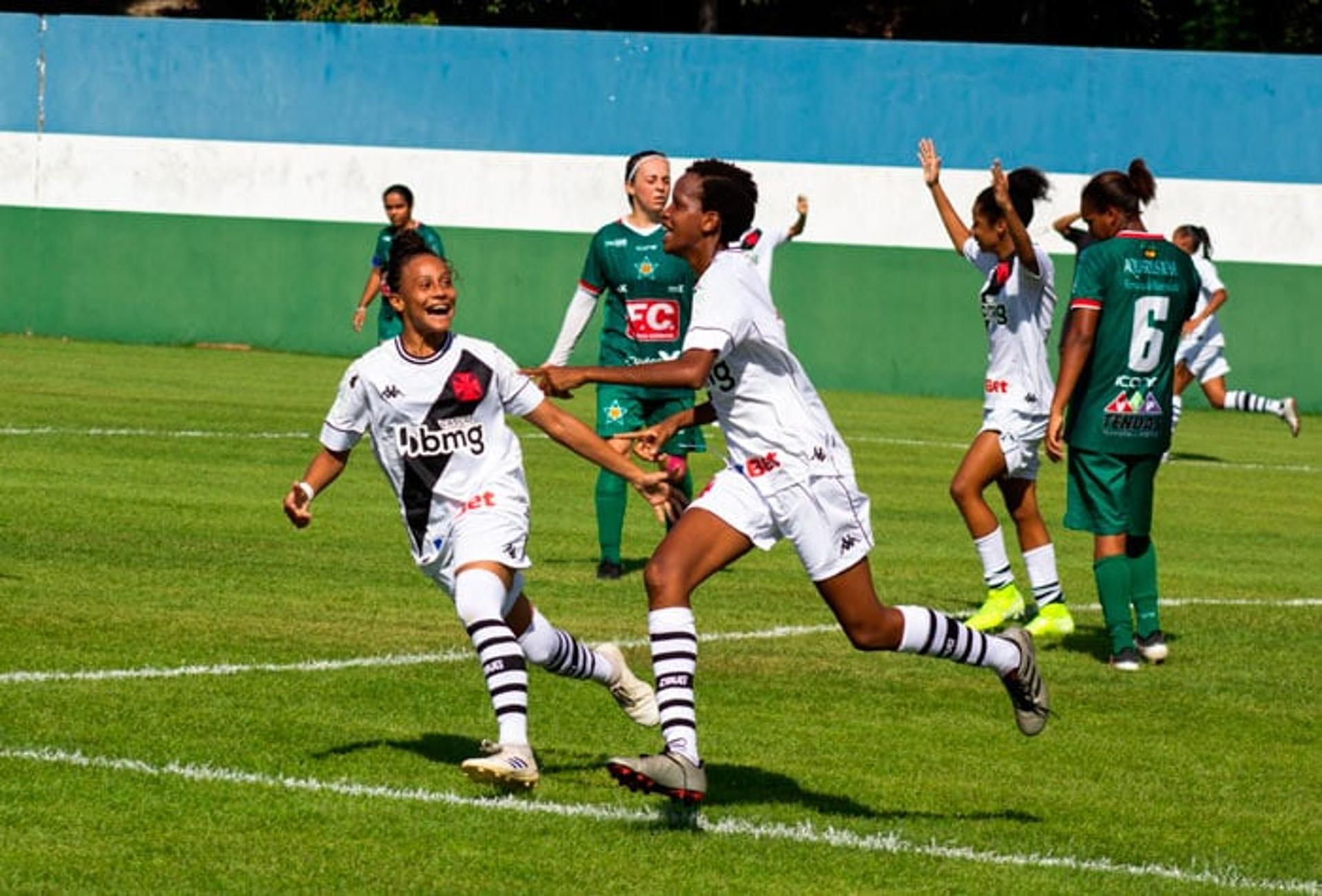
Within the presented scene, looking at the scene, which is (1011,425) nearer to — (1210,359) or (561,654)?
(561,654)

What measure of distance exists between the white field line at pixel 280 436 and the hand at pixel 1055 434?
11.0 meters

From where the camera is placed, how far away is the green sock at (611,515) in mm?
14836

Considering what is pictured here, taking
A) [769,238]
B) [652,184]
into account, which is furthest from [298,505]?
[769,238]

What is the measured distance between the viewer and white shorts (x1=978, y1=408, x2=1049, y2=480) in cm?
1309

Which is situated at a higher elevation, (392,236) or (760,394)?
(760,394)

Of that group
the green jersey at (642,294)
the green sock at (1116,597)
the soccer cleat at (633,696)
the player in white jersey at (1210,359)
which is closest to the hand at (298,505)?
the soccer cleat at (633,696)

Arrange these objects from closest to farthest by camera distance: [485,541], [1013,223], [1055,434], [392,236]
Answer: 1. [485,541]
2. [1055,434]
3. [1013,223]
4. [392,236]

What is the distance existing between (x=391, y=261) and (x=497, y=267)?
24.4 metres

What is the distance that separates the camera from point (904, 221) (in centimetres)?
3197

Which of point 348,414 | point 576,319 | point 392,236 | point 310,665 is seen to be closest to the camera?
point 348,414

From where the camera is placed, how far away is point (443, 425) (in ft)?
29.5

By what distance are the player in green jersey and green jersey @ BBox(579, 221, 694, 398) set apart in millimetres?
3449

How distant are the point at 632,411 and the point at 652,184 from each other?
4.22 ft

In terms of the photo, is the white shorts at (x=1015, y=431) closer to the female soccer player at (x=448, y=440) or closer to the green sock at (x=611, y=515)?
the green sock at (x=611, y=515)
